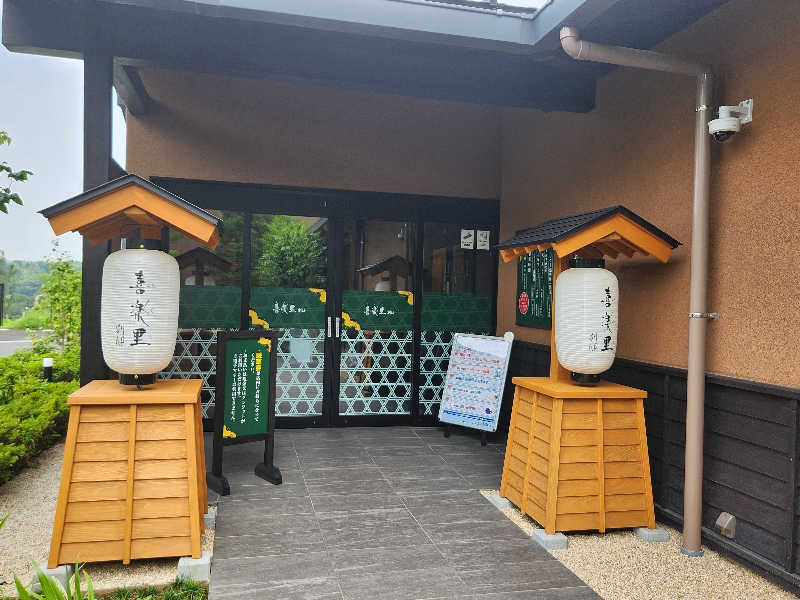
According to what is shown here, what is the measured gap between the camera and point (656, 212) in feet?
12.5

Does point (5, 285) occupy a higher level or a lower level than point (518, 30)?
lower

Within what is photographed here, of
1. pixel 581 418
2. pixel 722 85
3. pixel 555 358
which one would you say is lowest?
pixel 581 418

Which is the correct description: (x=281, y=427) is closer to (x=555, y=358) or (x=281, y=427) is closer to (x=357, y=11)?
(x=555, y=358)

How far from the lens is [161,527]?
2.85 meters

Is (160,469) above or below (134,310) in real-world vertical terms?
below

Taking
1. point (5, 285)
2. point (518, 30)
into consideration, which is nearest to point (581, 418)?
point (518, 30)

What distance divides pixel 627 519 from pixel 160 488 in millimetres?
2592

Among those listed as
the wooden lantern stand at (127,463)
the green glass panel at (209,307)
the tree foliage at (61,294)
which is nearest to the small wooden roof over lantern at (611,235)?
the wooden lantern stand at (127,463)

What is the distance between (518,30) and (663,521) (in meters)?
3.22

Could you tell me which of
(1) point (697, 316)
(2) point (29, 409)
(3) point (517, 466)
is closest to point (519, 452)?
(3) point (517, 466)

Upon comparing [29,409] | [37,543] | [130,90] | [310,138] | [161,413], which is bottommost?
[37,543]

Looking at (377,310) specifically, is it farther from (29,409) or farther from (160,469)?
(160,469)

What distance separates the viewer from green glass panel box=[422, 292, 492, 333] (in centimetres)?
613

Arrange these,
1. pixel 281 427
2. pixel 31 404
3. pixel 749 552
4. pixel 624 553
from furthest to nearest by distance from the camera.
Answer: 1. pixel 281 427
2. pixel 31 404
3. pixel 624 553
4. pixel 749 552
